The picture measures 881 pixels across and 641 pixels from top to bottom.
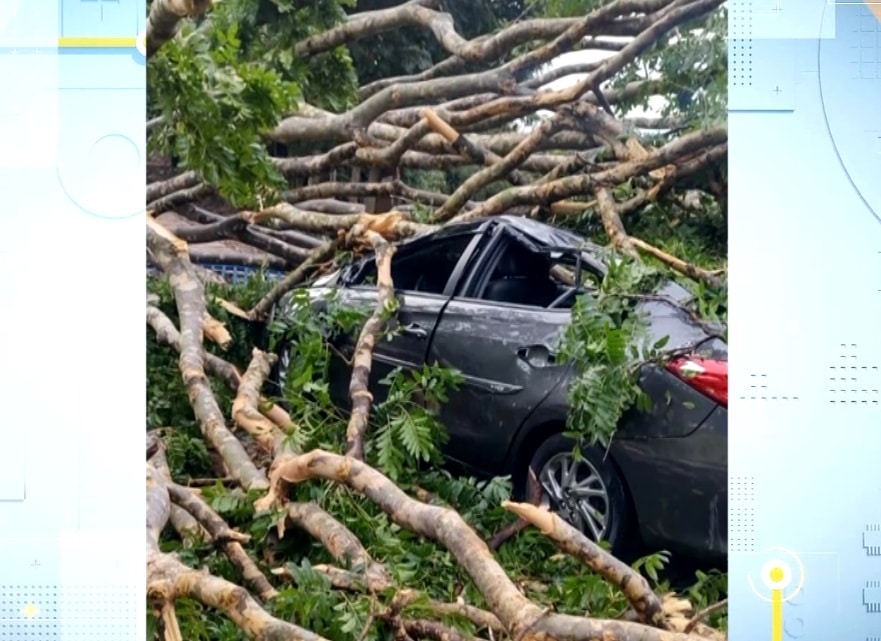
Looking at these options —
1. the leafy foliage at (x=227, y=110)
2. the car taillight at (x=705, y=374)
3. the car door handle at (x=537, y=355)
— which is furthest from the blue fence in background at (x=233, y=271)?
the car taillight at (x=705, y=374)

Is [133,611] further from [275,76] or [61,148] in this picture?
[275,76]

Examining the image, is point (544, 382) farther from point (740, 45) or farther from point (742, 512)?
point (740, 45)

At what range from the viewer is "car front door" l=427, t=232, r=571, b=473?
5.33ft

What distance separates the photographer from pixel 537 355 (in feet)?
5.33

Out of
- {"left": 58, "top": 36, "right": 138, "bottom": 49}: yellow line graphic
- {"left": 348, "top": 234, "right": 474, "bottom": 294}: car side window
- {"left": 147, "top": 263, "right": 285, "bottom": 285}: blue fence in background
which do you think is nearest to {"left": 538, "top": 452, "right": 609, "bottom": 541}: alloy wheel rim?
{"left": 348, "top": 234, "right": 474, "bottom": 294}: car side window

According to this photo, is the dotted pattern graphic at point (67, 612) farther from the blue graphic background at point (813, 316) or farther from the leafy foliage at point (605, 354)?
the blue graphic background at point (813, 316)

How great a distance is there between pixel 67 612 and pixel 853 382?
4.14 feet

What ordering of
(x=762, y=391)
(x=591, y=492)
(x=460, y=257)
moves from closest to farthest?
(x=762, y=391) → (x=591, y=492) → (x=460, y=257)

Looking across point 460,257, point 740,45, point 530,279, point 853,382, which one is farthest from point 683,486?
point 740,45

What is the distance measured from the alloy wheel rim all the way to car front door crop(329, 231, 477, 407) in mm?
297

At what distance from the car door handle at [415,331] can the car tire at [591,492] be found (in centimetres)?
28

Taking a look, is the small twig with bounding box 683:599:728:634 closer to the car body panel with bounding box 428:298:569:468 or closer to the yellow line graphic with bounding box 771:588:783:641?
the yellow line graphic with bounding box 771:588:783:641

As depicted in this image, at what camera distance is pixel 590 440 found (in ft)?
5.26

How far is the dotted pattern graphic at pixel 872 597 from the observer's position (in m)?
1.51
